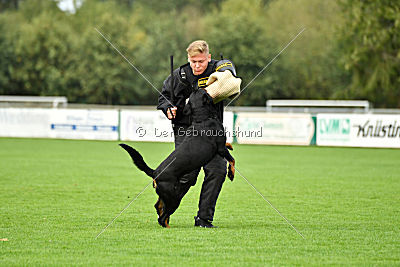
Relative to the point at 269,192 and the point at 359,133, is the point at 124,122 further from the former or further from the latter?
the point at 269,192

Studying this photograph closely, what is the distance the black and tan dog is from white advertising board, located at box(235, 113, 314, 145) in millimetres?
21406

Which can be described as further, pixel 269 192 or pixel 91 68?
pixel 91 68

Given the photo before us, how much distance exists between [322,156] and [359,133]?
16.8ft

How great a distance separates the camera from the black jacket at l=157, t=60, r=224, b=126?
8156 millimetres

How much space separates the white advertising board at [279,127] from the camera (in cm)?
2906

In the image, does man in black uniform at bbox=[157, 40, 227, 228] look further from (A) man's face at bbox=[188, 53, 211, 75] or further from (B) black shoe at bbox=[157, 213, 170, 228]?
(B) black shoe at bbox=[157, 213, 170, 228]

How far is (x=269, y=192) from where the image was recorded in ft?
42.1

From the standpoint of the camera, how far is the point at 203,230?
25.9 ft

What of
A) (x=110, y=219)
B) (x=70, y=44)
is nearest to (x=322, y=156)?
(x=110, y=219)

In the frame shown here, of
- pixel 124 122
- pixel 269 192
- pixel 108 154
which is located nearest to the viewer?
pixel 269 192

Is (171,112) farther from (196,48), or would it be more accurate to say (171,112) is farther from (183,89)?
(196,48)

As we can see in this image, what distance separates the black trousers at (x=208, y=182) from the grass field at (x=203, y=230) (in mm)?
320

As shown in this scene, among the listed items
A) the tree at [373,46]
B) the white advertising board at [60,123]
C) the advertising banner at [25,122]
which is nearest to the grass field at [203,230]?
the white advertising board at [60,123]

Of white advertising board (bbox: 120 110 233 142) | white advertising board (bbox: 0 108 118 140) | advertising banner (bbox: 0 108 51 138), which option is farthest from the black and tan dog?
advertising banner (bbox: 0 108 51 138)
